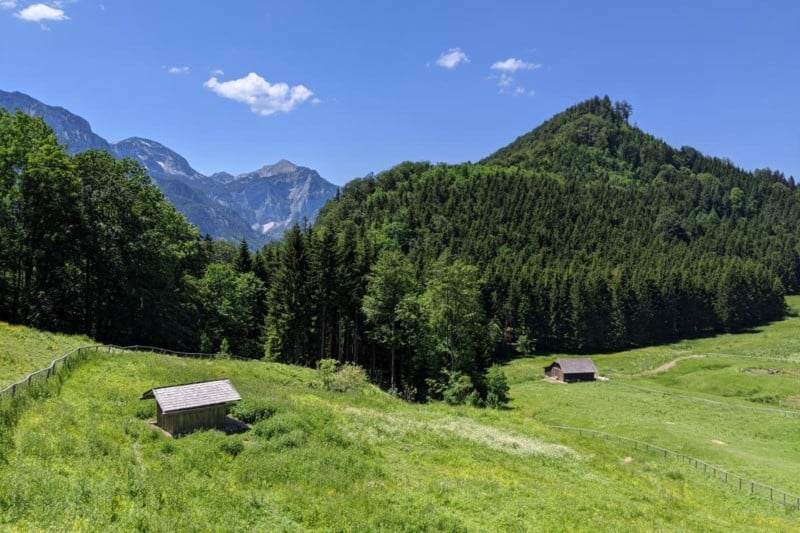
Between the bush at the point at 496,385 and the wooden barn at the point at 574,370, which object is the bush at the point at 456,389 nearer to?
the bush at the point at 496,385

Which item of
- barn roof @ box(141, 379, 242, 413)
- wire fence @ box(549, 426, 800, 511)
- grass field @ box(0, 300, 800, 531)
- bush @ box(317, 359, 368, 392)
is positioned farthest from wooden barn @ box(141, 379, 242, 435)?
wire fence @ box(549, 426, 800, 511)

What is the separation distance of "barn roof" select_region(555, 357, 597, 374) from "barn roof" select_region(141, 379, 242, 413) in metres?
72.0

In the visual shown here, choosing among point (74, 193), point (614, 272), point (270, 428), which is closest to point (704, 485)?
point (270, 428)

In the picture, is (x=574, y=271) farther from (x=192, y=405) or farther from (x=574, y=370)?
(x=192, y=405)

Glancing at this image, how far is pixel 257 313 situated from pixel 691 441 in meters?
58.4

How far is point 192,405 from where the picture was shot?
85.8ft

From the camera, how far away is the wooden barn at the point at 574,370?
286ft

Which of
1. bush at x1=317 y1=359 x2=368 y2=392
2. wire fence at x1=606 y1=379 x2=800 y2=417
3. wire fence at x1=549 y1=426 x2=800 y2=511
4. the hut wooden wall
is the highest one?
the hut wooden wall

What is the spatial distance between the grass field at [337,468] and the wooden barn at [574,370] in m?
35.7

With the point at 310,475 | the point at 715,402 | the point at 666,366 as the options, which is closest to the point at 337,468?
the point at 310,475

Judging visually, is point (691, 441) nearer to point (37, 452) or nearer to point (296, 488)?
point (296, 488)

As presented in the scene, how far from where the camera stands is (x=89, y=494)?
15359 millimetres

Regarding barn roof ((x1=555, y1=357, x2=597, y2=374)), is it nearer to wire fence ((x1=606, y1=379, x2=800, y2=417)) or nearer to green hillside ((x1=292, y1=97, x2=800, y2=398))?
wire fence ((x1=606, y1=379, x2=800, y2=417))

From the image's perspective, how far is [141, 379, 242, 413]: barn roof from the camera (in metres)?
25.7
